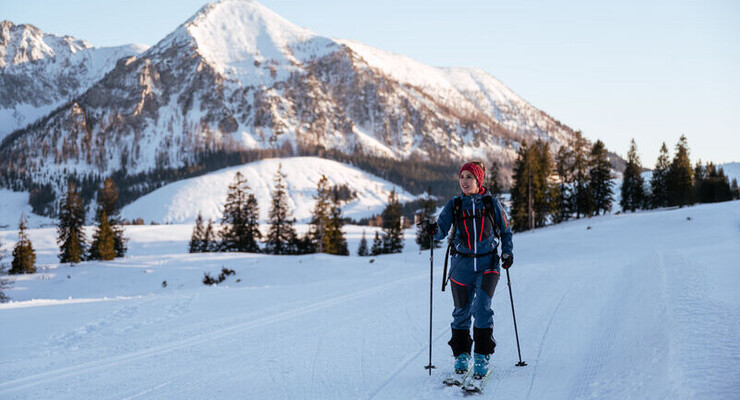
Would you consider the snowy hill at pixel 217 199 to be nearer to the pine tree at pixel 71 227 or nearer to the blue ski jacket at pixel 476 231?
the pine tree at pixel 71 227

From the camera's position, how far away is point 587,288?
38.5ft

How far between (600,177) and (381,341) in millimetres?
56877

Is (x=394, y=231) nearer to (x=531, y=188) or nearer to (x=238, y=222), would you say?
(x=531, y=188)

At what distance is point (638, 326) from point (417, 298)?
6.05 meters

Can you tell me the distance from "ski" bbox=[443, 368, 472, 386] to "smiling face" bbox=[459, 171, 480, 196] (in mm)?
2252

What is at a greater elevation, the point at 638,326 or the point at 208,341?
the point at 638,326

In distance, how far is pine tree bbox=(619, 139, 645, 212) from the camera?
62875mm

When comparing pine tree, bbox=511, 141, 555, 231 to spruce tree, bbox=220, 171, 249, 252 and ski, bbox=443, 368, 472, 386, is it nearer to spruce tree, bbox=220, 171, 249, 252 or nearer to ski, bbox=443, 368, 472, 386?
spruce tree, bbox=220, 171, 249, 252

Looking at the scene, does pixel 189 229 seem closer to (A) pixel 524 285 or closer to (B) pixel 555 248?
(B) pixel 555 248

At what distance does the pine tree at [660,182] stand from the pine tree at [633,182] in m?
2.24

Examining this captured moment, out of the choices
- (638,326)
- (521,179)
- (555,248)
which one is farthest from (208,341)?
(521,179)

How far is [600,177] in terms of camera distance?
2222 inches

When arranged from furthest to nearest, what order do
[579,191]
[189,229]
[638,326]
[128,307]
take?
[189,229]
[579,191]
[128,307]
[638,326]

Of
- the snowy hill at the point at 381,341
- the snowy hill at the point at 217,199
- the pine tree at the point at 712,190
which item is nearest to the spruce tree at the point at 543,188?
the pine tree at the point at 712,190
